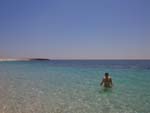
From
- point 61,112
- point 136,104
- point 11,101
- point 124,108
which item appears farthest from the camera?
point 11,101

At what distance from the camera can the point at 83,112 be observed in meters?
9.55

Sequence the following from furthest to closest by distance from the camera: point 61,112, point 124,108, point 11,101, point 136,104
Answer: point 11,101
point 136,104
point 124,108
point 61,112

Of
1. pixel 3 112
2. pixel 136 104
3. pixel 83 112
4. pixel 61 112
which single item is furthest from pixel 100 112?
pixel 3 112

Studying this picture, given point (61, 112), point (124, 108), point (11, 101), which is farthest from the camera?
point (11, 101)

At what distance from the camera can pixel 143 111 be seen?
9.67 meters

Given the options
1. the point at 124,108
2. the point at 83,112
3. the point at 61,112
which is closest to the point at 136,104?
the point at 124,108

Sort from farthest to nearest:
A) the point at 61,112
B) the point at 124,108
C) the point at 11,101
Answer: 1. the point at 11,101
2. the point at 124,108
3. the point at 61,112

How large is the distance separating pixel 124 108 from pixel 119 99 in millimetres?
2180

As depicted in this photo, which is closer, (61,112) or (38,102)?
(61,112)

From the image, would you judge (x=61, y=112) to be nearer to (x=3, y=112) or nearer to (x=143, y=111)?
(x=3, y=112)

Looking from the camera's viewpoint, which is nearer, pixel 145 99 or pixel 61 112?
pixel 61 112

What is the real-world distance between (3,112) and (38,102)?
226cm

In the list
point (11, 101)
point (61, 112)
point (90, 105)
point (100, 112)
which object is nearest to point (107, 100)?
point (90, 105)

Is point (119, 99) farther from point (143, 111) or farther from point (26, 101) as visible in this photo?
point (26, 101)
